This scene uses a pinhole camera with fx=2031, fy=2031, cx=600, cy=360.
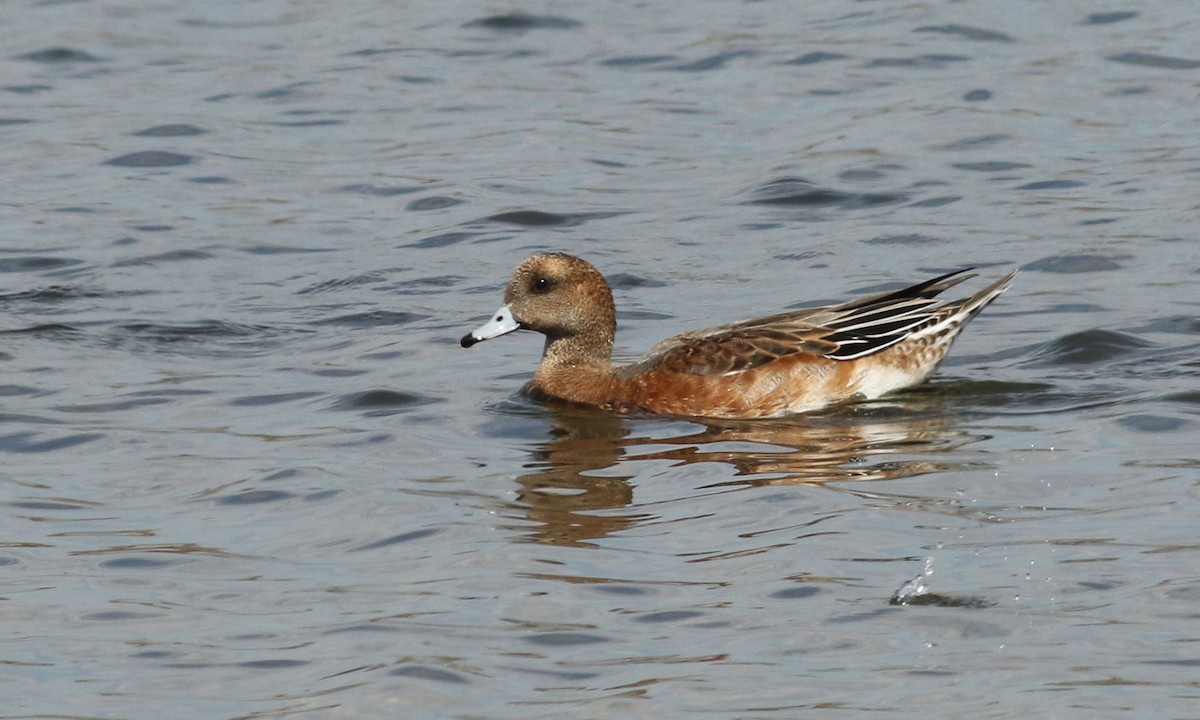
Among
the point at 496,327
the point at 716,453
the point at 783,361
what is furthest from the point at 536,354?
the point at 716,453

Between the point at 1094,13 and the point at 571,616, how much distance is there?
557 inches

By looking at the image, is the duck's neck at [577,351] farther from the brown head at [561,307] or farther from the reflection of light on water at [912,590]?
the reflection of light on water at [912,590]

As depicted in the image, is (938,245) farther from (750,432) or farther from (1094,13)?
(1094,13)

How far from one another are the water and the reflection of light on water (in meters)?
0.03

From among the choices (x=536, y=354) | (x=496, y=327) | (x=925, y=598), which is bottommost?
(x=536, y=354)

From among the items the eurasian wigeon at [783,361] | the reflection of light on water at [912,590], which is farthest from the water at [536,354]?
the eurasian wigeon at [783,361]

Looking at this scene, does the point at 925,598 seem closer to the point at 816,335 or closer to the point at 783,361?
the point at 783,361

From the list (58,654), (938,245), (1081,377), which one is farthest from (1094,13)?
(58,654)

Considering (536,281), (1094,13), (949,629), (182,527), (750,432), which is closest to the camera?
(949,629)

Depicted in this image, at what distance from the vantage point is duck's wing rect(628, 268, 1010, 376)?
9734 millimetres

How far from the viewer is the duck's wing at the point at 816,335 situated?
9.73 metres

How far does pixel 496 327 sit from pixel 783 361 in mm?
1473

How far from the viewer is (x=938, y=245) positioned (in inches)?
514

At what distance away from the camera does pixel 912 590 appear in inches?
255
